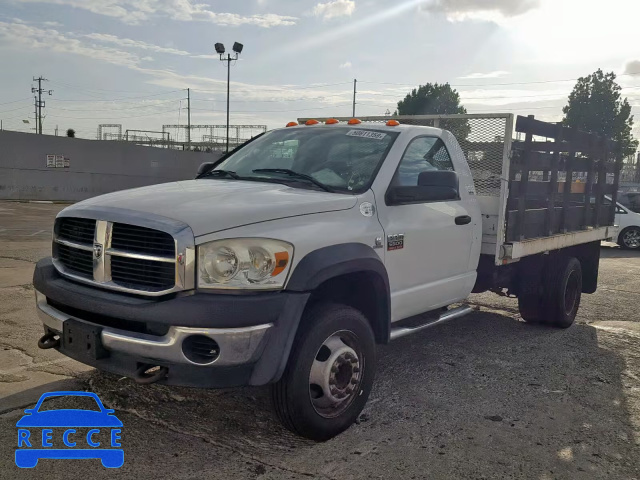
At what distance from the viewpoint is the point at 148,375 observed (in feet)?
9.95

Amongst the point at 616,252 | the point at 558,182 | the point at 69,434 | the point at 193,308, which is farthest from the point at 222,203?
the point at 616,252

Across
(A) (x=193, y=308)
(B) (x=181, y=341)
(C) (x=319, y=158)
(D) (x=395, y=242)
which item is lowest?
(B) (x=181, y=341)

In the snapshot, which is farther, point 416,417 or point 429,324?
point 429,324

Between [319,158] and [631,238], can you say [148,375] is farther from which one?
[631,238]

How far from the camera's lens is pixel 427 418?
154 inches

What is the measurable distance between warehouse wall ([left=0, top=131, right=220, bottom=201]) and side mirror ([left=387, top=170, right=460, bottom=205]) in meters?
28.2

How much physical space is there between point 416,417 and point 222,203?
6.37ft

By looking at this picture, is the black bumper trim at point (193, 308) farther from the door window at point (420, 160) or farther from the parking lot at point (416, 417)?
the door window at point (420, 160)

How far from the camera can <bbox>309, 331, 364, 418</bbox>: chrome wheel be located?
341 centimetres

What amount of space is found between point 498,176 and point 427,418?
8.67ft

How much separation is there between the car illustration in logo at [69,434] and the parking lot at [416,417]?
0.23 feet

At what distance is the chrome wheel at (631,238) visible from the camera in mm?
15819

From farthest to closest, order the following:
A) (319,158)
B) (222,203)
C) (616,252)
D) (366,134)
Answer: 1. (616,252)
2. (366,134)
3. (319,158)
4. (222,203)

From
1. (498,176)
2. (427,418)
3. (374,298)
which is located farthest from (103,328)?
(498,176)
